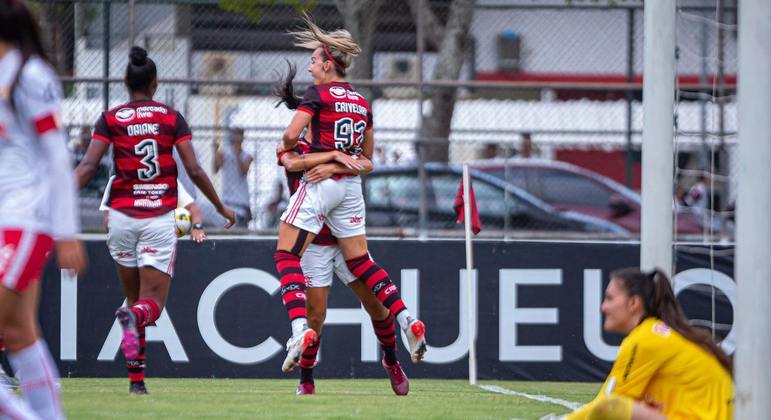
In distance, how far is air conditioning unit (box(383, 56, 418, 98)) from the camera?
53.9ft

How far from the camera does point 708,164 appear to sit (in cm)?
1670

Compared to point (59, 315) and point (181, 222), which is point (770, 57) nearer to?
point (181, 222)

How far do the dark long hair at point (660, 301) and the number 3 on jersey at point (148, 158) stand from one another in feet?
10.7

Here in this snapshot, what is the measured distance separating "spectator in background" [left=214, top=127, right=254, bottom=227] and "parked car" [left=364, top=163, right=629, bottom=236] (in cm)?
128

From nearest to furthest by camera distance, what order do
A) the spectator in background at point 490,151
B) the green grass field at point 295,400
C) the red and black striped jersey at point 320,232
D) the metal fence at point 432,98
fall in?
1. the green grass field at point 295,400
2. the red and black striped jersey at point 320,232
3. the metal fence at point 432,98
4. the spectator in background at point 490,151

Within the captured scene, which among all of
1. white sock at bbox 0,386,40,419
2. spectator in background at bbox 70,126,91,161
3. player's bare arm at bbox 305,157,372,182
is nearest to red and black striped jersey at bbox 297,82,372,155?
player's bare arm at bbox 305,157,372,182

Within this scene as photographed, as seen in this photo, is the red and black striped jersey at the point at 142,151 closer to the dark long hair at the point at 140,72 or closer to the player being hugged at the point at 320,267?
the dark long hair at the point at 140,72

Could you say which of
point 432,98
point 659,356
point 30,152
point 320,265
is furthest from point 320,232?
point 432,98

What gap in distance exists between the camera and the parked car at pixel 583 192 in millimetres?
15680

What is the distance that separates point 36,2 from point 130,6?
265 centimetres

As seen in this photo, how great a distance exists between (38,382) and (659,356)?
2.69 meters

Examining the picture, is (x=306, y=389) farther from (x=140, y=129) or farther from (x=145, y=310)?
(x=140, y=129)

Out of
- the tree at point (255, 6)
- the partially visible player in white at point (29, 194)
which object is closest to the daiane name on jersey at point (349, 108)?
the partially visible player in white at point (29, 194)

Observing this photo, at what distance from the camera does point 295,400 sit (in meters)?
8.23
